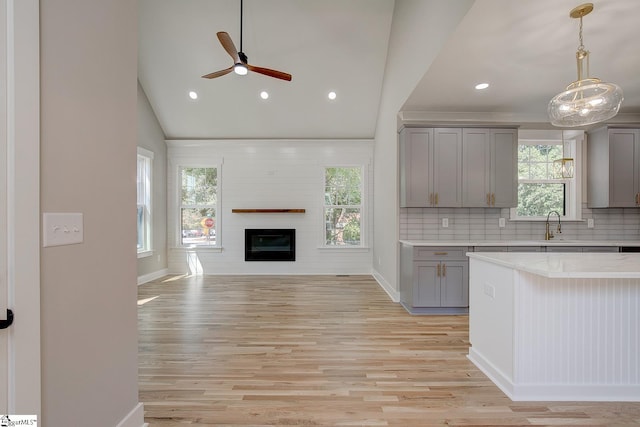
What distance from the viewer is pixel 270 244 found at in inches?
244

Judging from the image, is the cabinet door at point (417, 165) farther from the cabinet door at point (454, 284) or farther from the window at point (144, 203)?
the window at point (144, 203)

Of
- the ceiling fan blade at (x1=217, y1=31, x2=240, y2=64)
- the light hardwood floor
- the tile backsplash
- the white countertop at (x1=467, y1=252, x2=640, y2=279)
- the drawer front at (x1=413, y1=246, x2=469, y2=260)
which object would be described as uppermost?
the ceiling fan blade at (x1=217, y1=31, x2=240, y2=64)

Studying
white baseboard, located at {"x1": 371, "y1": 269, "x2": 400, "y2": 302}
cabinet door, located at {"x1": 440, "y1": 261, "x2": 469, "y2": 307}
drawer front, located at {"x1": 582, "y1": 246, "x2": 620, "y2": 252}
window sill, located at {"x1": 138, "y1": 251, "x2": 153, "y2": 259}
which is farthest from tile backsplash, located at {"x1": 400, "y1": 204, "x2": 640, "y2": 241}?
Answer: window sill, located at {"x1": 138, "y1": 251, "x2": 153, "y2": 259}

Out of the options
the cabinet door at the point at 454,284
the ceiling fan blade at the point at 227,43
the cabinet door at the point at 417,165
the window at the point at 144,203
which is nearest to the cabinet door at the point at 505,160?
the cabinet door at the point at 417,165

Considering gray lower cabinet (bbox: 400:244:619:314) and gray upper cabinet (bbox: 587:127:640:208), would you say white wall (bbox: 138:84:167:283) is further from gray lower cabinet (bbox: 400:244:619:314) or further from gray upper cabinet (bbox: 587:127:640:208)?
gray upper cabinet (bbox: 587:127:640:208)

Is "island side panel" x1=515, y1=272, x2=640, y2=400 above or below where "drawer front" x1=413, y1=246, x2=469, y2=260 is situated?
below

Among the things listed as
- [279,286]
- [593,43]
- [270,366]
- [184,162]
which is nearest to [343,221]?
[279,286]

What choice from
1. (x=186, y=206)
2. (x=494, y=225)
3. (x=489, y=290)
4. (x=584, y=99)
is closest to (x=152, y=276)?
(x=186, y=206)

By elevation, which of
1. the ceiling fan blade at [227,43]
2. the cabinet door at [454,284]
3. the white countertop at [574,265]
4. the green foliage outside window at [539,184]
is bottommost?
the cabinet door at [454,284]

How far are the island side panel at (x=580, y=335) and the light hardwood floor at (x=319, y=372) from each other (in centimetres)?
14

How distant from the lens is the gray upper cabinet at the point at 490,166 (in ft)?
13.3

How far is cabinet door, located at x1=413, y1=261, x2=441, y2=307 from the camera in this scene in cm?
374

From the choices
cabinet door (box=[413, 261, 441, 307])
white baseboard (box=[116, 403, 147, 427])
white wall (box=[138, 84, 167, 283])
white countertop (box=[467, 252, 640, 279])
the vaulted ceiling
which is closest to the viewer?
white baseboard (box=[116, 403, 147, 427])

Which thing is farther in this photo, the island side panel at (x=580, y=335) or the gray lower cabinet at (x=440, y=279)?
the gray lower cabinet at (x=440, y=279)
